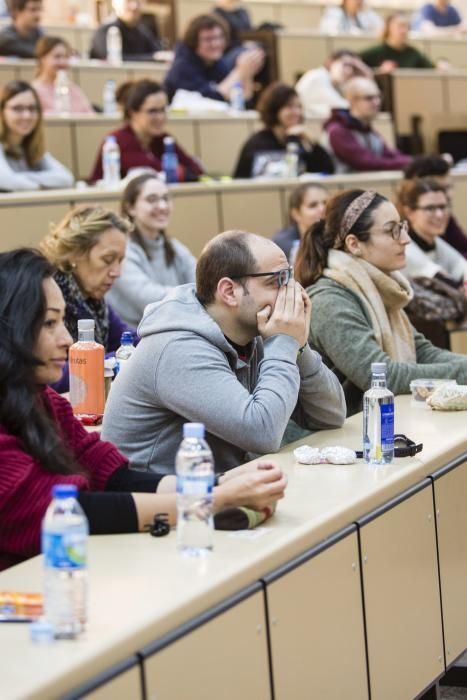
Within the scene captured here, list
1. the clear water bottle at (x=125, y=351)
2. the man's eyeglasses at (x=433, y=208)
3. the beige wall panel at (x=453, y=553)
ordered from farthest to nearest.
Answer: the man's eyeglasses at (x=433, y=208)
the clear water bottle at (x=125, y=351)
the beige wall panel at (x=453, y=553)

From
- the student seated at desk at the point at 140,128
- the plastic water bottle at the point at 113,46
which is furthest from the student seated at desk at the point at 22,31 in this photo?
the student seated at desk at the point at 140,128

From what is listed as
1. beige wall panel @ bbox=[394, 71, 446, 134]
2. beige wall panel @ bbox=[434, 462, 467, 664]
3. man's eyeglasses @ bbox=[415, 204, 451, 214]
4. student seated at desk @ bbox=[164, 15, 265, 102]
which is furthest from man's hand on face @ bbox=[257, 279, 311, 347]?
beige wall panel @ bbox=[394, 71, 446, 134]

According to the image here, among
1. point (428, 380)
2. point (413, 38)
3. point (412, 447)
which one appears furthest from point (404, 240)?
point (413, 38)

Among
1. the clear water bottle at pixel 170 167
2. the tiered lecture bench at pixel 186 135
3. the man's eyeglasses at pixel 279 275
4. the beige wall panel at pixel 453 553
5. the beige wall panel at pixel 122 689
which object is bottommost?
the beige wall panel at pixel 453 553

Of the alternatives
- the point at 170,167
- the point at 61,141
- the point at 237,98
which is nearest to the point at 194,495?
the point at 170,167

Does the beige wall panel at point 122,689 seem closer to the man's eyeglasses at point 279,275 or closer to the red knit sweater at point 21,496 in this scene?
the red knit sweater at point 21,496

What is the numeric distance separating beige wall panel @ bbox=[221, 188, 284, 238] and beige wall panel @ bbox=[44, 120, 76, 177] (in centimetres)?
122

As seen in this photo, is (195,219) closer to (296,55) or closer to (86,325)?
(86,325)

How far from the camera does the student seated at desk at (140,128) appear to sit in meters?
6.82

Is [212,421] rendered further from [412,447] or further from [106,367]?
[106,367]

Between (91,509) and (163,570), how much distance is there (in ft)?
0.80

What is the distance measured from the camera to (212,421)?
254 cm

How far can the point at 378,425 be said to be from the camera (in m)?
2.60

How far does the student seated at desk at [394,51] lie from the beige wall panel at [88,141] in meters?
3.55
